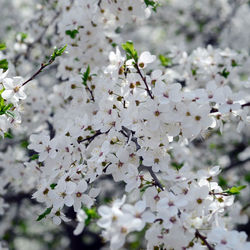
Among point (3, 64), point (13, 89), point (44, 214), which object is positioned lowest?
point (44, 214)

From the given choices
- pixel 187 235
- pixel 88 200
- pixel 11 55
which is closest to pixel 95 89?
pixel 88 200

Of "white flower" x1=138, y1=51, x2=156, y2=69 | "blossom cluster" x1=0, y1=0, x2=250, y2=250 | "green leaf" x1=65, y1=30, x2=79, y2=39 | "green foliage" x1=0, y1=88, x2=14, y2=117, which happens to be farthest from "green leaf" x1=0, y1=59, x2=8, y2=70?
"white flower" x1=138, y1=51, x2=156, y2=69

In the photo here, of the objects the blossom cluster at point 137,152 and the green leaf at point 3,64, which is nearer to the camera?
the blossom cluster at point 137,152

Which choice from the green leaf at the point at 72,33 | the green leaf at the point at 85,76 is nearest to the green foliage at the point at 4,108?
the green leaf at the point at 85,76

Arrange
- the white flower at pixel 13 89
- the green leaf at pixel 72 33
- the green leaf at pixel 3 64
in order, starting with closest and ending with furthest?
the white flower at pixel 13 89, the green leaf at pixel 3 64, the green leaf at pixel 72 33

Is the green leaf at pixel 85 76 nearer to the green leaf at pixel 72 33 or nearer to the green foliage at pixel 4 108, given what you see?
the green leaf at pixel 72 33

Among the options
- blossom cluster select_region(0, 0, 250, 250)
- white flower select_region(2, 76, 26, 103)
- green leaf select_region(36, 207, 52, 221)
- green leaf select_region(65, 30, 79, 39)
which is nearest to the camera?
blossom cluster select_region(0, 0, 250, 250)

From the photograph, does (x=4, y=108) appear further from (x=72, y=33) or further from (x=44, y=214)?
(x=72, y=33)

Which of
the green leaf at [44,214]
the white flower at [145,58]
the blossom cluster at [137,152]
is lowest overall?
the green leaf at [44,214]

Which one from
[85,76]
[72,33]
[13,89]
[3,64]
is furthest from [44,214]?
[72,33]

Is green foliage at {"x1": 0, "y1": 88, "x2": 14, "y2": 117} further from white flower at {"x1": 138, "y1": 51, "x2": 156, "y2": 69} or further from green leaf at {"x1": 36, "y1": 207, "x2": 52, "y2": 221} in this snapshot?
white flower at {"x1": 138, "y1": 51, "x2": 156, "y2": 69}

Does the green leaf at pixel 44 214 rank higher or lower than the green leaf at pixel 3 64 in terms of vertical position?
lower

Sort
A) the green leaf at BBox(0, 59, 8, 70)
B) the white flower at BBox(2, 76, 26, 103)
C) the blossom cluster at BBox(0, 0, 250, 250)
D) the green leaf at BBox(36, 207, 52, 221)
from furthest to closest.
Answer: the green leaf at BBox(0, 59, 8, 70) < the white flower at BBox(2, 76, 26, 103) < the green leaf at BBox(36, 207, 52, 221) < the blossom cluster at BBox(0, 0, 250, 250)
